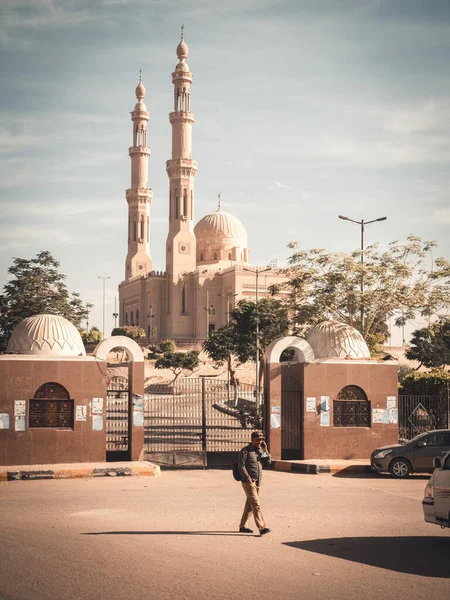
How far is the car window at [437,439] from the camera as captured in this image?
1662 cm

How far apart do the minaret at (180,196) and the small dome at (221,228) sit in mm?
8812

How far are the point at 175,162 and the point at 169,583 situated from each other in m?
78.7

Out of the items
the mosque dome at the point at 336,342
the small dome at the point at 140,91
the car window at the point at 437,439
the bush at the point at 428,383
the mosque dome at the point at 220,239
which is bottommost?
the car window at the point at 437,439

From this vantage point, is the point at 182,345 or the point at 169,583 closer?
the point at 169,583

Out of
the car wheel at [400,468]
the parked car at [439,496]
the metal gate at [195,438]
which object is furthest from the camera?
the metal gate at [195,438]

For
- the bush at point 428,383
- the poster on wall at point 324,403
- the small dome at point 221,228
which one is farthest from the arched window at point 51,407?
the small dome at point 221,228

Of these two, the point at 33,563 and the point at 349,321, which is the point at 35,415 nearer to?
the point at 33,563

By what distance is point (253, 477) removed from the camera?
33.4 feet

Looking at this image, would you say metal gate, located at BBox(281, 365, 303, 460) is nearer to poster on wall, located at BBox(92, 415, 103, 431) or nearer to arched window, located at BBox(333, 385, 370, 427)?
arched window, located at BBox(333, 385, 370, 427)

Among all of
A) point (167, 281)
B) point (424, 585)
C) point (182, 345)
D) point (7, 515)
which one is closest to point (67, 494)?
point (7, 515)

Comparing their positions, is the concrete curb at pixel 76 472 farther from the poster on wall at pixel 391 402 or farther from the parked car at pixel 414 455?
the poster on wall at pixel 391 402

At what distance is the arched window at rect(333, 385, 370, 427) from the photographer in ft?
64.5

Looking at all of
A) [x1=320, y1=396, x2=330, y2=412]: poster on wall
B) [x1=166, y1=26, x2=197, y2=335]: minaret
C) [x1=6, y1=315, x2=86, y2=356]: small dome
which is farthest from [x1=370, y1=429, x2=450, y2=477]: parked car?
[x1=166, y1=26, x2=197, y2=335]: minaret

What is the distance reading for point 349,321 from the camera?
2659cm
